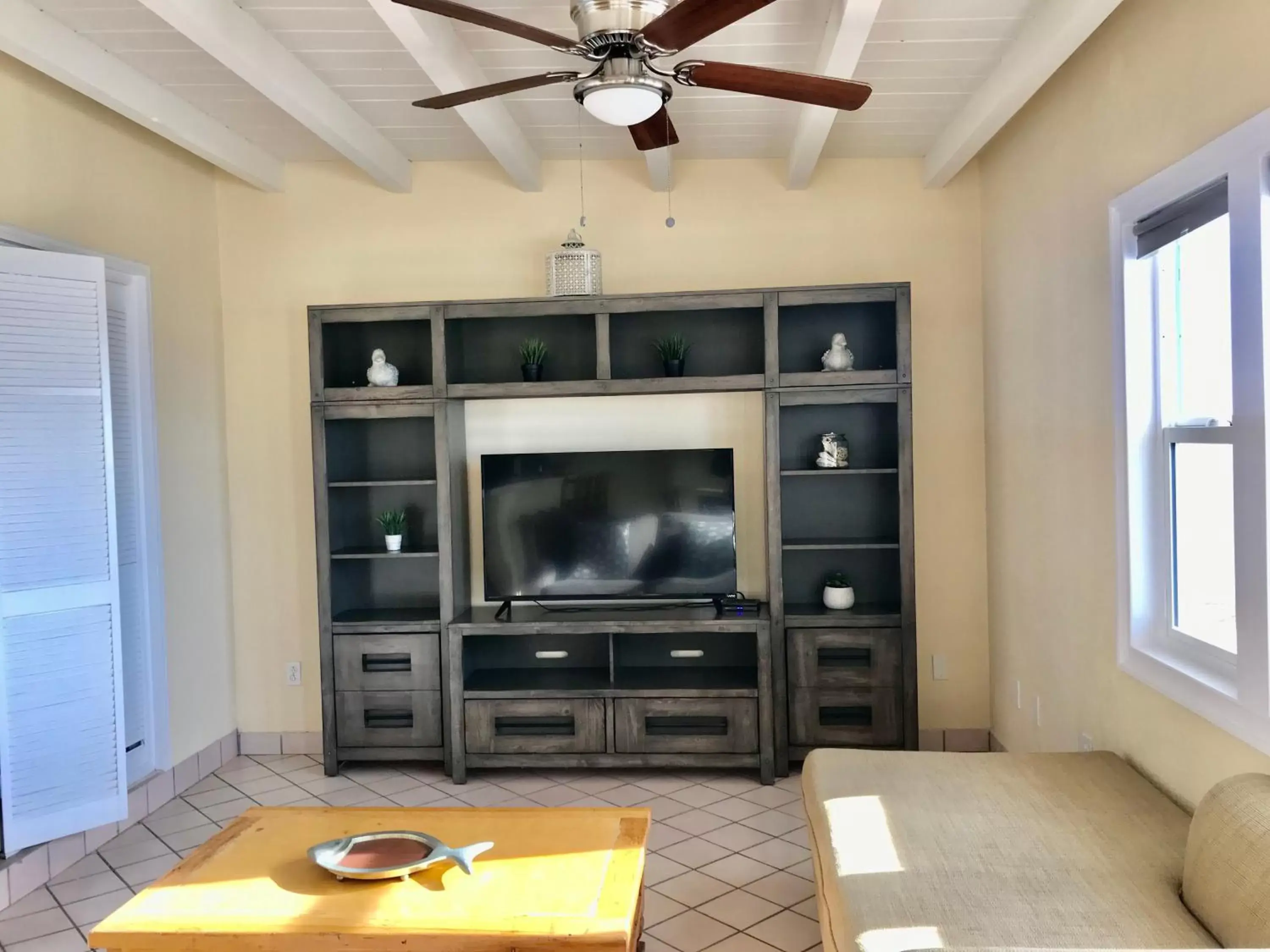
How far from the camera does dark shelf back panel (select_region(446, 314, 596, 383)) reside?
4.35m

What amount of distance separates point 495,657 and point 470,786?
0.60m

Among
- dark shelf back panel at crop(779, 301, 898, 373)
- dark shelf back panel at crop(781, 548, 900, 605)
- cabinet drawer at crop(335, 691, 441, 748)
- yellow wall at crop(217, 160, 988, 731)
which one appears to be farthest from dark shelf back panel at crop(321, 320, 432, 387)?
dark shelf back panel at crop(781, 548, 900, 605)

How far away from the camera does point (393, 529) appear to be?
424 cm

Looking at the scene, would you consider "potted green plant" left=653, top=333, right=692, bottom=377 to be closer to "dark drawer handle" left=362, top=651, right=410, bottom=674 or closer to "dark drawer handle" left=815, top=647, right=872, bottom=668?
"dark drawer handle" left=815, top=647, right=872, bottom=668

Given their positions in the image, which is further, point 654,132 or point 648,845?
point 648,845

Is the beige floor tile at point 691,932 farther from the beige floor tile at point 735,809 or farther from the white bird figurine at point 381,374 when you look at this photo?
the white bird figurine at point 381,374

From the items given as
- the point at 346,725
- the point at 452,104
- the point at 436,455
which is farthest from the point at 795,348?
the point at 346,725

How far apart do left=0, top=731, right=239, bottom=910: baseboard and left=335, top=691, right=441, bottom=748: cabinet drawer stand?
61cm

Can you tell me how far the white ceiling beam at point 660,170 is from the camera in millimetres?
3830

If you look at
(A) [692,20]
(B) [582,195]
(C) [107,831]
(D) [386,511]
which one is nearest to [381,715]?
(D) [386,511]

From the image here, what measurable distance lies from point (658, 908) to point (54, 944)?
171 centimetres

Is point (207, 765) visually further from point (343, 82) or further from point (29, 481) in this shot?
point (343, 82)

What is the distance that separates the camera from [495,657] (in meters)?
4.35

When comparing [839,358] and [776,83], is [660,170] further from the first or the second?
[776,83]
